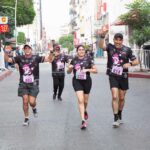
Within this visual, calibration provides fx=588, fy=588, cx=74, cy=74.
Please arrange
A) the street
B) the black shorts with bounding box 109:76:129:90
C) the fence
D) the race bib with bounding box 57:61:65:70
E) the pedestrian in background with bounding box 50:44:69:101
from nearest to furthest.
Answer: the street, the black shorts with bounding box 109:76:129:90, the pedestrian in background with bounding box 50:44:69:101, the race bib with bounding box 57:61:65:70, the fence

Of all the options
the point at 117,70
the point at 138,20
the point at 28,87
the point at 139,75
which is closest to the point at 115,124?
the point at 117,70

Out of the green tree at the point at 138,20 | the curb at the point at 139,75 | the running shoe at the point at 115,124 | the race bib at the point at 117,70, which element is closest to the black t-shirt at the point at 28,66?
the race bib at the point at 117,70

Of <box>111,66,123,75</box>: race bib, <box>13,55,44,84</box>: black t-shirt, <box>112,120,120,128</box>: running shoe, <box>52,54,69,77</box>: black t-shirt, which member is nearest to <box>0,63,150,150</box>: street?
<box>112,120,120,128</box>: running shoe

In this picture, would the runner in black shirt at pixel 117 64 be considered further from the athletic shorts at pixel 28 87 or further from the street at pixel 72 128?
the athletic shorts at pixel 28 87

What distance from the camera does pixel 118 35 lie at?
1062 cm

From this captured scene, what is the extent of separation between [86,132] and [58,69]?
244 inches

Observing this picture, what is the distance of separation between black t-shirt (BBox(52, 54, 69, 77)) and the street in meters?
0.79

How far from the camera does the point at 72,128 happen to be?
10.7 metres

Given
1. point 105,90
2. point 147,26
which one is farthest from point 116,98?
point 147,26

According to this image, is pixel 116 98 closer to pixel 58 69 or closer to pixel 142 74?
pixel 58 69

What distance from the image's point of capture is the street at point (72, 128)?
8961 millimetres

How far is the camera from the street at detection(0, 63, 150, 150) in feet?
29.4

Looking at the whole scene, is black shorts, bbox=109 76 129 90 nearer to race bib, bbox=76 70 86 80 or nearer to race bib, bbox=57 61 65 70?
race bib, bbox=76 70 86 80

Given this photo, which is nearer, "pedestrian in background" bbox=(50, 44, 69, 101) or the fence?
"pedestrian in background" bbox=(50, 44, 69, 101)
